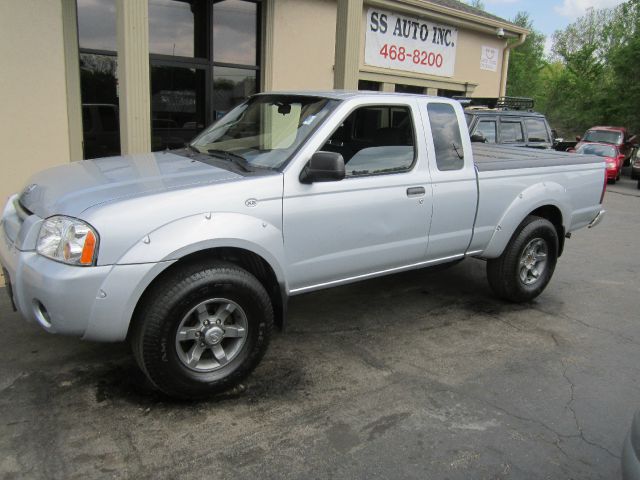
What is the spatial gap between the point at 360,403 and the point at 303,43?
8.26 meters

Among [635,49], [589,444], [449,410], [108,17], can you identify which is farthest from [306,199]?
[635,49]

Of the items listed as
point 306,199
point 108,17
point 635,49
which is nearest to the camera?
point 306,199

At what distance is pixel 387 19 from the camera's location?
12.0 meters

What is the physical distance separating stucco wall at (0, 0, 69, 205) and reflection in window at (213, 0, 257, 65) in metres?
2.73

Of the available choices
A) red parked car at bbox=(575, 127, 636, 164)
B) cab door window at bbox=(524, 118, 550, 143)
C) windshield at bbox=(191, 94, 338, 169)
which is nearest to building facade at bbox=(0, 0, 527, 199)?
windshield at bbox=(191, 94, 338, 169)

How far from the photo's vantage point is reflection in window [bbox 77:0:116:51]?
7837 mm

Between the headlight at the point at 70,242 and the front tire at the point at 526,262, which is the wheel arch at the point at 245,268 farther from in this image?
the front tire at the point at 526,262

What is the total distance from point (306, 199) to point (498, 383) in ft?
6.03

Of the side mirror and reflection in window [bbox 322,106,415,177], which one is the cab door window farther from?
the side mirror

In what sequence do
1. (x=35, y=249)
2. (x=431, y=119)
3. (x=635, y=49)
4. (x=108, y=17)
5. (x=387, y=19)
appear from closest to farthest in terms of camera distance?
(x=35, y=249)
(x=431, y=119)
(x=108, y=17)
(x=387, y=19)
(x=635, y=49)

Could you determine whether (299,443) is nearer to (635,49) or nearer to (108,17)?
(108,17)

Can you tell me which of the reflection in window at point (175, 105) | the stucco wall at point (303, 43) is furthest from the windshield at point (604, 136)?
the reflection in window at point (175, 105)

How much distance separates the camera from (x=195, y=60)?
9.14m

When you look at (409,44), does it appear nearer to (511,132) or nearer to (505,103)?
(505,103)
